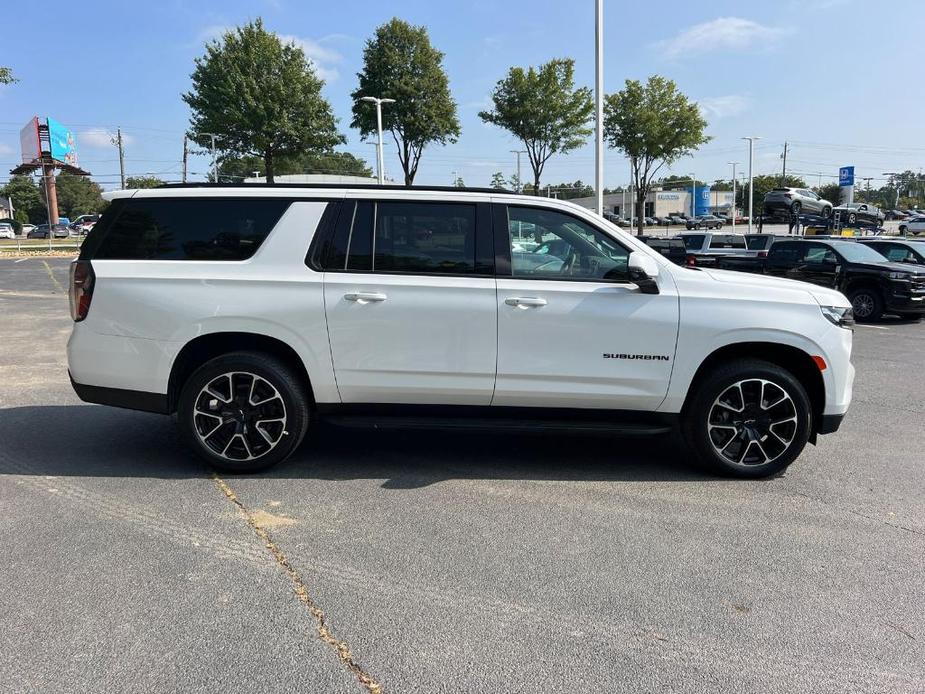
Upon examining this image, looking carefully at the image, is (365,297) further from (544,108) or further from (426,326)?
(544,108)

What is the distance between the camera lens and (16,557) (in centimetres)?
348

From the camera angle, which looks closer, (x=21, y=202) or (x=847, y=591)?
(x=847, y=591)

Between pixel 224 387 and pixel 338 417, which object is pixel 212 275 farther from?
pixel 338 417

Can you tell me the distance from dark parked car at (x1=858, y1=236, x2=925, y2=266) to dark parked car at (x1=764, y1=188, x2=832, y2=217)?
24582 millimetres

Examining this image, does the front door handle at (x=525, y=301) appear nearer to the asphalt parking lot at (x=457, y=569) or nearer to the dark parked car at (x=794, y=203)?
the asphalt parking lot at (x=457, y=569)

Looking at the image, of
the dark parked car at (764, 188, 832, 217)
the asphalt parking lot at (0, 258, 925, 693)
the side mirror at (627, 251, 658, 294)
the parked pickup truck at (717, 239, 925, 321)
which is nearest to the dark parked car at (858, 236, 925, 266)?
the parked pickup truck at (717, 239, 925, 321)

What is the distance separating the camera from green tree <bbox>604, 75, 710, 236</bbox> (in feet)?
113

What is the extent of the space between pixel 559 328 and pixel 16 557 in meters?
3.26

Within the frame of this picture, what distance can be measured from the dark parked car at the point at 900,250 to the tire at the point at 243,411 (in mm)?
15063

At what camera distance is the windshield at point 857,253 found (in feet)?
46.2

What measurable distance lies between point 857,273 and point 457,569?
44.0 ft

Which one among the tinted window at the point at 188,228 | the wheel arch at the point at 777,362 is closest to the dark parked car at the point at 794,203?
the wheel arch at the point at 777,362

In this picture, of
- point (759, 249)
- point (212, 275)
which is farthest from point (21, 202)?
point (212, 275)

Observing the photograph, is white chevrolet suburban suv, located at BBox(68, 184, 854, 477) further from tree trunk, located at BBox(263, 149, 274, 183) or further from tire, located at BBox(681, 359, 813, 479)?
tree trunk, located at BBox(263, 149, 274, 183)
